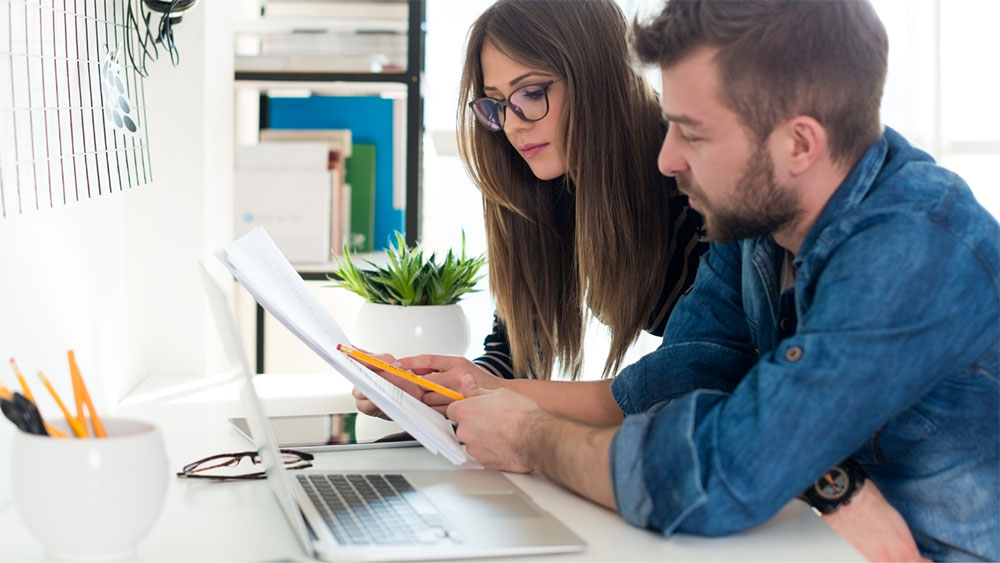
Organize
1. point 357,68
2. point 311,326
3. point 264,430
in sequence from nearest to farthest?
point 264,430 → point 311,326 → point 357,68

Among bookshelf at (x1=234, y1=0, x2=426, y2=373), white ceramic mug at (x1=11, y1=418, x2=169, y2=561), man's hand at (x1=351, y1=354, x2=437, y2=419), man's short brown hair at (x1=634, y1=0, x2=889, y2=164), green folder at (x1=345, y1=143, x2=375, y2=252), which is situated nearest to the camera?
white ceramic mug at (x1=11, y1=418, x2=169, y2=561)

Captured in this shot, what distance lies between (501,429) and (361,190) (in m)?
1.66

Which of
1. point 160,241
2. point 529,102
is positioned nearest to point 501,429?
point 529,102

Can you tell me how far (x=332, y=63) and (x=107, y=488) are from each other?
73.6 inches

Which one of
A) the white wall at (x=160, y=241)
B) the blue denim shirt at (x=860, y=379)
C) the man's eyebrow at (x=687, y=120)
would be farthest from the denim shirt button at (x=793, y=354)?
the white wall at (x=160, y=241)

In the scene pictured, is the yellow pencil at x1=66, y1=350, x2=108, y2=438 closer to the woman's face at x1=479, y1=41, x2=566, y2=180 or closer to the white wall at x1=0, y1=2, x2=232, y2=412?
the white wall at x1=0, y1=2, x2=232, y2=412

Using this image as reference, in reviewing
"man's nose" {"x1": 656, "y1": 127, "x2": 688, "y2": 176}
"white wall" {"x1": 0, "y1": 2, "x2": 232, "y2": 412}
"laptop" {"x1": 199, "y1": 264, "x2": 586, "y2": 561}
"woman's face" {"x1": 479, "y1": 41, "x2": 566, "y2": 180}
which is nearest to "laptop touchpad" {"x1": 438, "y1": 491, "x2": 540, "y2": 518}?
"laptop" {"x1": 199, "y1": 264, "x2": 586, "y2": 561}

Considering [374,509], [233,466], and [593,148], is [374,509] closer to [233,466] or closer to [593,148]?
[233,466]

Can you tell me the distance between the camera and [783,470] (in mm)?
835

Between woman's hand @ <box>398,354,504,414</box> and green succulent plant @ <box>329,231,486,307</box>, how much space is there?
0.85 ft

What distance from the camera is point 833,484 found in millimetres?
975

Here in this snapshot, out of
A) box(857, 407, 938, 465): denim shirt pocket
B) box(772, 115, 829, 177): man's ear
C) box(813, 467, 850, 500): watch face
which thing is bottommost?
box(813, 467, 850, 500): watch face

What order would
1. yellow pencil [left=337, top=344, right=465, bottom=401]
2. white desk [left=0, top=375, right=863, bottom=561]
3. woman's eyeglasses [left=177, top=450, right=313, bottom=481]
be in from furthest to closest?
yellow pencil [left=337, top=344, right=465, bottom=401] → woman's eyeglasses [left=177, top=450, right=313, bottom=481] → white desk [left=0, top=375, right=863, bottom=561]

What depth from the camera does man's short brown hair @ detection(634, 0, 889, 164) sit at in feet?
3.12
